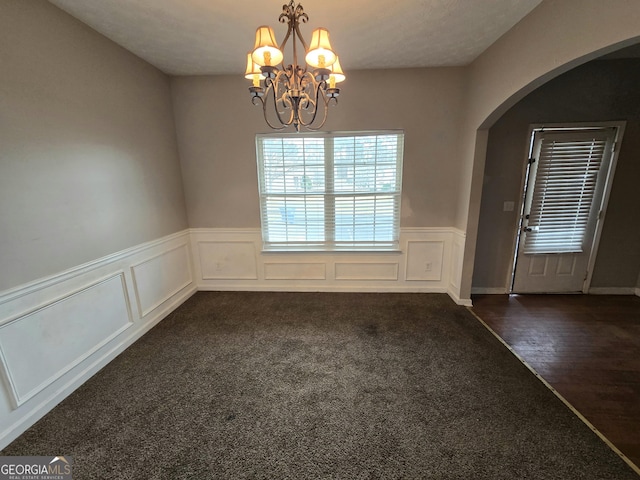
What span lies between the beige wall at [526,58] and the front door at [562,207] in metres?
0.85

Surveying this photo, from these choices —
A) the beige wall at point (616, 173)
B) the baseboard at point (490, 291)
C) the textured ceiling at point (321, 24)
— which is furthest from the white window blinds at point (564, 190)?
the textured ceiling at point (321, 24)

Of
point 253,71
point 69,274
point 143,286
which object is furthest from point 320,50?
point 143,286

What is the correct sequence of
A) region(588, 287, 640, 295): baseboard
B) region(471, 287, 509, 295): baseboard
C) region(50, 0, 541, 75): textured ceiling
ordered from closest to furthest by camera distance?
1. region(50, 0, 541, 75): textured ceiling
2. region(588, 287, 640, 295): baseboard
3. region(471, 287, 509, 295): baseboard

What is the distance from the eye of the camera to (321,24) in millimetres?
2086

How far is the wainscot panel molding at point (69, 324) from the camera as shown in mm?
1608

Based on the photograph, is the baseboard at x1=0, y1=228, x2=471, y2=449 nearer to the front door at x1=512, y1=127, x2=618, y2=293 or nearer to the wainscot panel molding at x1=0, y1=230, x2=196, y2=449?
the wainscot panel molding at x1=0, y1=230, x2=196, y2=449

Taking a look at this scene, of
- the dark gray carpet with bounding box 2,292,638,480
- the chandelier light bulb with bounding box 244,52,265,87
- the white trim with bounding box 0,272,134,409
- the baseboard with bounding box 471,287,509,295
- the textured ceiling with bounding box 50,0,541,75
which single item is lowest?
the dark gray carpet with bounding box 2,292,638,480

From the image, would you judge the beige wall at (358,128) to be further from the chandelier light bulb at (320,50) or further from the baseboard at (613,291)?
the baseboard at (613,291)

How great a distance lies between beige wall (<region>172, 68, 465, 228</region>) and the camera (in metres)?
2.98

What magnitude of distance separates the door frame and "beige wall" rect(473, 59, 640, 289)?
0.13 ft

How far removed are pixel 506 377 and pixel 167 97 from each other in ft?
14.4

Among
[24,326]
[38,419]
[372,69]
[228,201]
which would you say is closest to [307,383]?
[38,419]

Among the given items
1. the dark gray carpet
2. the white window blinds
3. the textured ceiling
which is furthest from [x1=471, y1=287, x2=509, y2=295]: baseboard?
the textured ceiling

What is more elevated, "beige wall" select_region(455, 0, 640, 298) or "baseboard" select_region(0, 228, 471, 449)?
"beige wall" select_region(455, 0, 640, 298)
